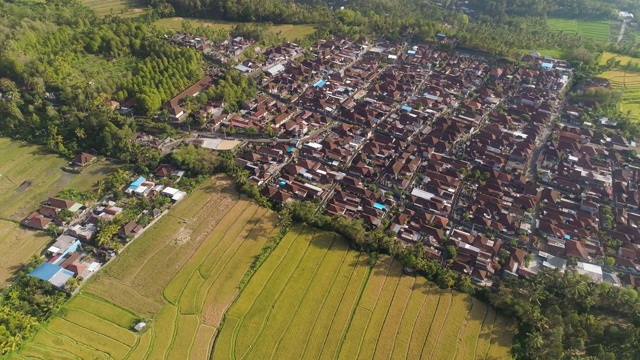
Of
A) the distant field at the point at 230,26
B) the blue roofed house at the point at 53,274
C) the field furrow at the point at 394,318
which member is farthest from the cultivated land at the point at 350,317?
the distant field at the point at 230,26

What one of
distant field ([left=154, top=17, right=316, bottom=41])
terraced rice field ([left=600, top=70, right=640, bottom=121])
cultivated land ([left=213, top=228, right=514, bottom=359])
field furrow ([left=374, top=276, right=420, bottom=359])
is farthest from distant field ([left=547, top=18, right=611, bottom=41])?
field furrow ([left=374, top=276, right=420, bottom=359])

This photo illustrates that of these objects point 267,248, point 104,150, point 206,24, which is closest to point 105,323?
point 267,248

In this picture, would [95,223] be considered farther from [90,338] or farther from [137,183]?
[90,338]

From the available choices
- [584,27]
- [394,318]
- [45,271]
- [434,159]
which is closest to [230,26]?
[434,159]

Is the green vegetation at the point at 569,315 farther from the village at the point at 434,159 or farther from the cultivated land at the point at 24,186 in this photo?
the cultivated land at the point at 24,186

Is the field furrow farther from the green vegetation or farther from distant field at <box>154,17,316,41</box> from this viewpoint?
distant field at <box>154,17,316,41</box>

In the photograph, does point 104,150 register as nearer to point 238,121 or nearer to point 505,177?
point 238,121
